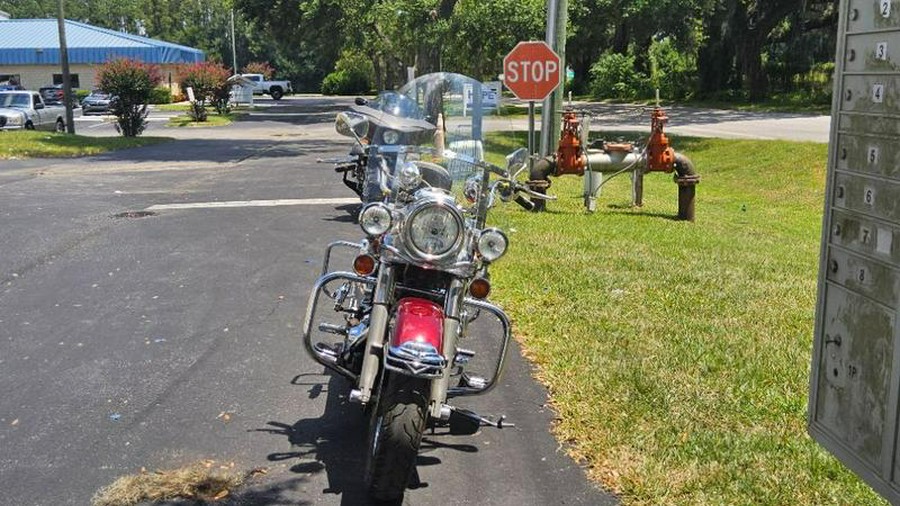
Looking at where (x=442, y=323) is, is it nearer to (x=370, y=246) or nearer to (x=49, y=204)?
(x=370, y=246)

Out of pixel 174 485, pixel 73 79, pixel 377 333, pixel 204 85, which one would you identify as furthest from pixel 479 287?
pixel 73 79

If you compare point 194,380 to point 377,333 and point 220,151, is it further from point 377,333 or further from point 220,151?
point 220,151

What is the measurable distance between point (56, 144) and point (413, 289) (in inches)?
838

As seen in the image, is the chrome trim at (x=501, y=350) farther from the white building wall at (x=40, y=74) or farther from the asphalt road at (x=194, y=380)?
the white building wall at (x=40, y=74)

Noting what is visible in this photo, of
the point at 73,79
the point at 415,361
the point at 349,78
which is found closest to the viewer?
the point at 415,361

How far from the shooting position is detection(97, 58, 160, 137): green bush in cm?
2620

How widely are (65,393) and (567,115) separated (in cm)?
883

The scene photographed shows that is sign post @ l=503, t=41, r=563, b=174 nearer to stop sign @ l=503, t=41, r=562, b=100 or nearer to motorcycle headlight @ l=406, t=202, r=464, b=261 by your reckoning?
stop sign @ l=503, t=41, r=562, b=100

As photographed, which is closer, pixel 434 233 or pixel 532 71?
pixel 434 233

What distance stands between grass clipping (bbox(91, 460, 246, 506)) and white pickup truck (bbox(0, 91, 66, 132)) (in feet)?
88.6

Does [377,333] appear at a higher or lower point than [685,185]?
higher

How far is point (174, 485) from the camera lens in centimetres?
420

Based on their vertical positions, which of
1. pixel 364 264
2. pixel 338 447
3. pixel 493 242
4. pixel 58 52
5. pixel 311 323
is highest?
pixel 58 52

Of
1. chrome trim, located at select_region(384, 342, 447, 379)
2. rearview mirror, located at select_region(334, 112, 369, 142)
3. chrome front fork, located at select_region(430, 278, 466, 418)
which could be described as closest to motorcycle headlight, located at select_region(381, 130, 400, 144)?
rearview mirror, located at select_region(334, 112, 369, 142)
